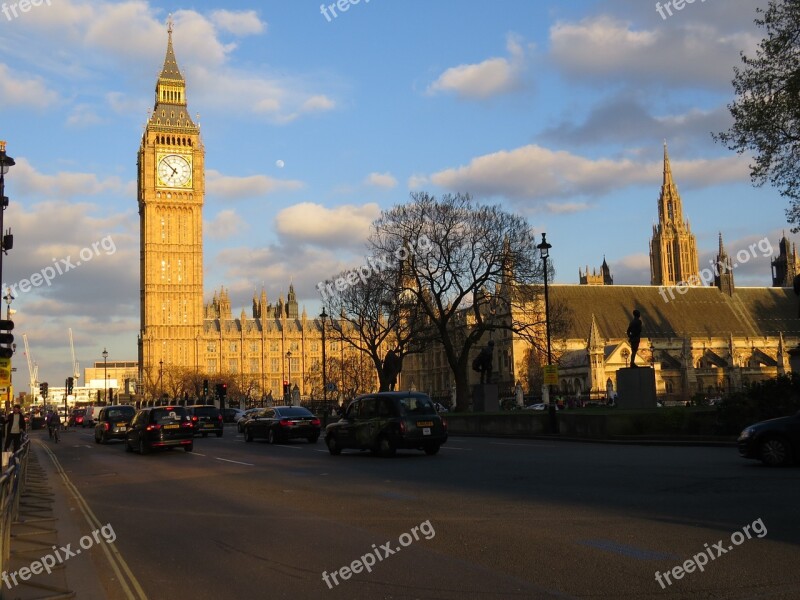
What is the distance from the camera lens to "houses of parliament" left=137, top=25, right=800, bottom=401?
110 m

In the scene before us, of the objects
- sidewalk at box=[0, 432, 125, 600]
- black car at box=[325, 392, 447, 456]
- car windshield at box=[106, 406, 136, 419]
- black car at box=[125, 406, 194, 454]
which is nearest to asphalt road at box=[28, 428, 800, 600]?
sidewalk at box=[0, 432, 125, 600]

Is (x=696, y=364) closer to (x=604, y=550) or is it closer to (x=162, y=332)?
(x=162, y=332)

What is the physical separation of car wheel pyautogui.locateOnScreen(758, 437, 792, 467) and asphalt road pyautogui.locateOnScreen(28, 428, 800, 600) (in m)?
0.40

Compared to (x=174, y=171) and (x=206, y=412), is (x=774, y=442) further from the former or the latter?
(x=174, y=171)

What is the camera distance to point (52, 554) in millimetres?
9211

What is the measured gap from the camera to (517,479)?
14492mm

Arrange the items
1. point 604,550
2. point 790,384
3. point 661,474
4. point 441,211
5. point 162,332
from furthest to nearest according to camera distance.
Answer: point 162,332
point 441,211
point 790,384
point 661,474
point 604,550

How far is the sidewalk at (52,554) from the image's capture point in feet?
24.0

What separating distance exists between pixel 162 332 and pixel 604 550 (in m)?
135

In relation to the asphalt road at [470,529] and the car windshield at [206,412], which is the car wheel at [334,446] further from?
the car windshield at [206,412]

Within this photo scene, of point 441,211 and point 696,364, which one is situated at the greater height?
point 441,211

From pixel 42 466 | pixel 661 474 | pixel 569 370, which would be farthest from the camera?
pixel 569 370

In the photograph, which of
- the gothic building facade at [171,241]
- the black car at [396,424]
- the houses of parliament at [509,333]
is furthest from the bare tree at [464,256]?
the gothic building facade at [171,241]

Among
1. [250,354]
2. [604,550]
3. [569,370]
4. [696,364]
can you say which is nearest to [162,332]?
[250,354]
